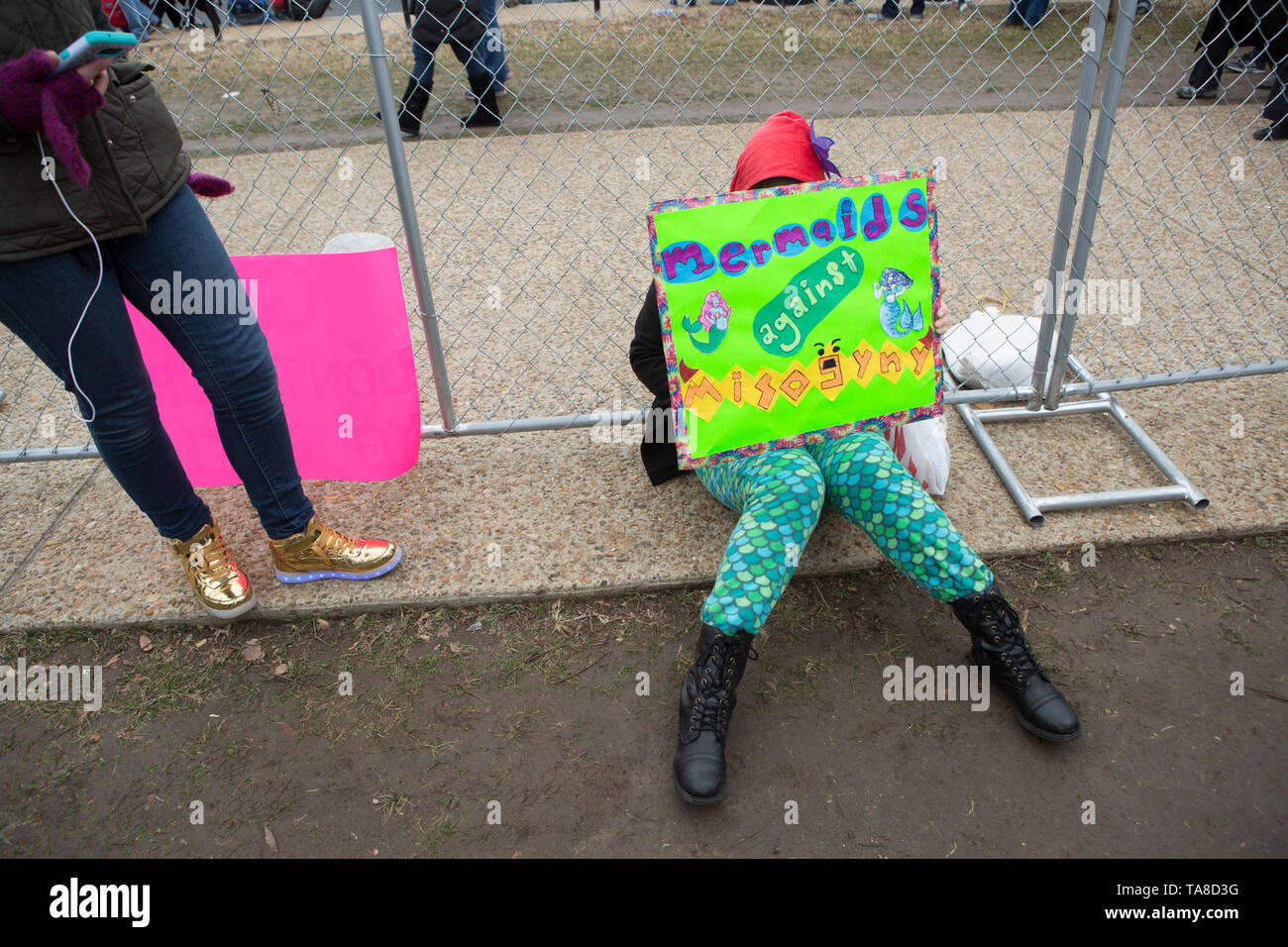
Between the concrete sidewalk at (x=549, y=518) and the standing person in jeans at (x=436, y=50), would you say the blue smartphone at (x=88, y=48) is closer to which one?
the concrete sidewalk at (x=549, y=518)

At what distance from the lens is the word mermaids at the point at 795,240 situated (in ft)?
7.11

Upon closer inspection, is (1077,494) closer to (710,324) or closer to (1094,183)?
(1094,183)

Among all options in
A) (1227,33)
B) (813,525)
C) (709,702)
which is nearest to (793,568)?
(813,525)

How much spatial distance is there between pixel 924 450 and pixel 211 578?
2180 mm

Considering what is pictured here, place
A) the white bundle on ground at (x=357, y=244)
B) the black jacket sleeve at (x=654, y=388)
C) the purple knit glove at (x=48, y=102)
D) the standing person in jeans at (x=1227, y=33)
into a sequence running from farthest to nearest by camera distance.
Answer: the standing person in jeans at (x=1227, y=33)
the white bundle on ground at (x=357, y=244)
the black jacket sleeve at (x=654, y=388)
the purple knit glove at (x=48, y=102)

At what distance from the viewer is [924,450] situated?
2666 mm

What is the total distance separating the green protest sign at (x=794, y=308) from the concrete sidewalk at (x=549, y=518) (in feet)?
1.81

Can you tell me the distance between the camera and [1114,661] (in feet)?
7.59

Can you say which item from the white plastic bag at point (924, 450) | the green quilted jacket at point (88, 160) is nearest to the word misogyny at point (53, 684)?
the green quilted jacket at point (88, 160)

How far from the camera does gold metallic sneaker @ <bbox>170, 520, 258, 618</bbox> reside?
245 cm
